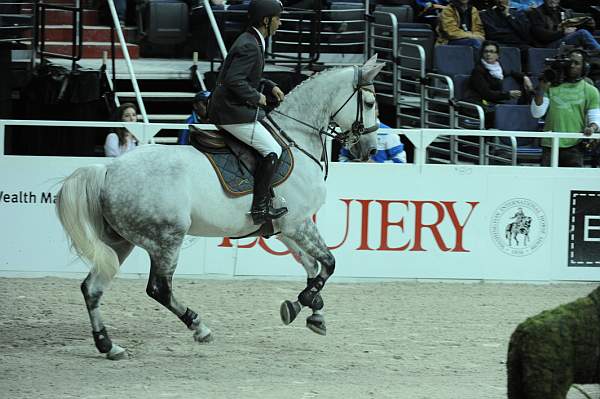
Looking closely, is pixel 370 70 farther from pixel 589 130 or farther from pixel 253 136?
pixel 589 130

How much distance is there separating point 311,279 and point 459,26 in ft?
22.9

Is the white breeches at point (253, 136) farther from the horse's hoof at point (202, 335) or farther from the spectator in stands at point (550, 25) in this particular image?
the spectator in stands at point (550, 25)

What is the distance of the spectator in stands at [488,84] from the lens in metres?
13.9

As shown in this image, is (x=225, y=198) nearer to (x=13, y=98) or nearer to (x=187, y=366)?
(x=187, y=366)

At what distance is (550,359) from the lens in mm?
5285

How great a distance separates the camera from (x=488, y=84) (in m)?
14.0

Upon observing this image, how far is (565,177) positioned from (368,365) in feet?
14.3

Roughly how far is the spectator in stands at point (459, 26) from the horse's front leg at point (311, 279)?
6638 mm

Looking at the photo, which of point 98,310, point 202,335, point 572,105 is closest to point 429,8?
point 572,105

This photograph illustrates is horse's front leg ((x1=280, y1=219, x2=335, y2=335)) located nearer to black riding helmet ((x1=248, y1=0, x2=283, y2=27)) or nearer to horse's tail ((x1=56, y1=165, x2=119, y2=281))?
horse's tail ((x1=56, y1=165, x2=119, y2=281))

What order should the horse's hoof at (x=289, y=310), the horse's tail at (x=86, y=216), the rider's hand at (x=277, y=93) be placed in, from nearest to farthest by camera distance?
the horse's tail at (x=86, y=216), the horse's hoof at (x=289, y=310), the rider's hand at (x=277, y=93)

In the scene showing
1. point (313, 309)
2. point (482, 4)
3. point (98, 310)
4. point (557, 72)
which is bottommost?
point (313, 309)

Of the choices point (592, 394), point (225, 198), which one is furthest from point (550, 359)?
point (225, 198)

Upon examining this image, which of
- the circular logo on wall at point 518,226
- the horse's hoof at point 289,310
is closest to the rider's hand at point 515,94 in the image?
the circular logo on wall at point 518,226
